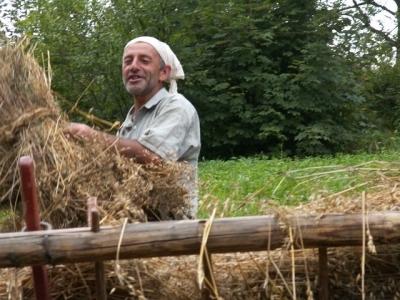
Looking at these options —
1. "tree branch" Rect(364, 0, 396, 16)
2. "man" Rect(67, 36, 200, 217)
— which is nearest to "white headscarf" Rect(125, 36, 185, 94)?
"man" Rect(67, 36, 200, 217)

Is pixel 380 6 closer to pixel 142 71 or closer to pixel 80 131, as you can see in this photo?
pixel 142 71

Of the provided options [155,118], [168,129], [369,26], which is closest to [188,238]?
[168,129]

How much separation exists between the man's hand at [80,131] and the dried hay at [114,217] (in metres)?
0.03

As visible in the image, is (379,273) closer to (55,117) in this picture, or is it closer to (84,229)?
(84,229)

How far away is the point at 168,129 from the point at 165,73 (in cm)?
57

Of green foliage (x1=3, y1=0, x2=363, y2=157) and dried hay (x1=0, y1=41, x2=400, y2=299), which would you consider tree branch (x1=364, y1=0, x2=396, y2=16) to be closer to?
green foliage (x1=3, y1=0, x2=363, y2=157)

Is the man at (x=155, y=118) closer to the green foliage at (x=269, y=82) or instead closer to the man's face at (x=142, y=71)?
the man's face at (x=142, y=71)

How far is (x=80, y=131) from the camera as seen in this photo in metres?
2.60

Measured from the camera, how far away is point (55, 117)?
2.57 metres

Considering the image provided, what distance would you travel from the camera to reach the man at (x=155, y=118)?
280 cm

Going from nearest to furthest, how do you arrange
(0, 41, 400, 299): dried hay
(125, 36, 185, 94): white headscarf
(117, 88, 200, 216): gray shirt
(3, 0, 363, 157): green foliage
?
(0, 41, 400, 299): dried hay → (117, 88, 200, 216): gray shirt → (125, 36, 185, 94): white headscarf → (3, 0, 363, 157): green foliage

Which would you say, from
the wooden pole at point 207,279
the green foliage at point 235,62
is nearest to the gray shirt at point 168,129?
the wooden pole at point 207,279

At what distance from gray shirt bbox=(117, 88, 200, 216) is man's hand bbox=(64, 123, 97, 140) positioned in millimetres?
326

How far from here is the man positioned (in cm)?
280
